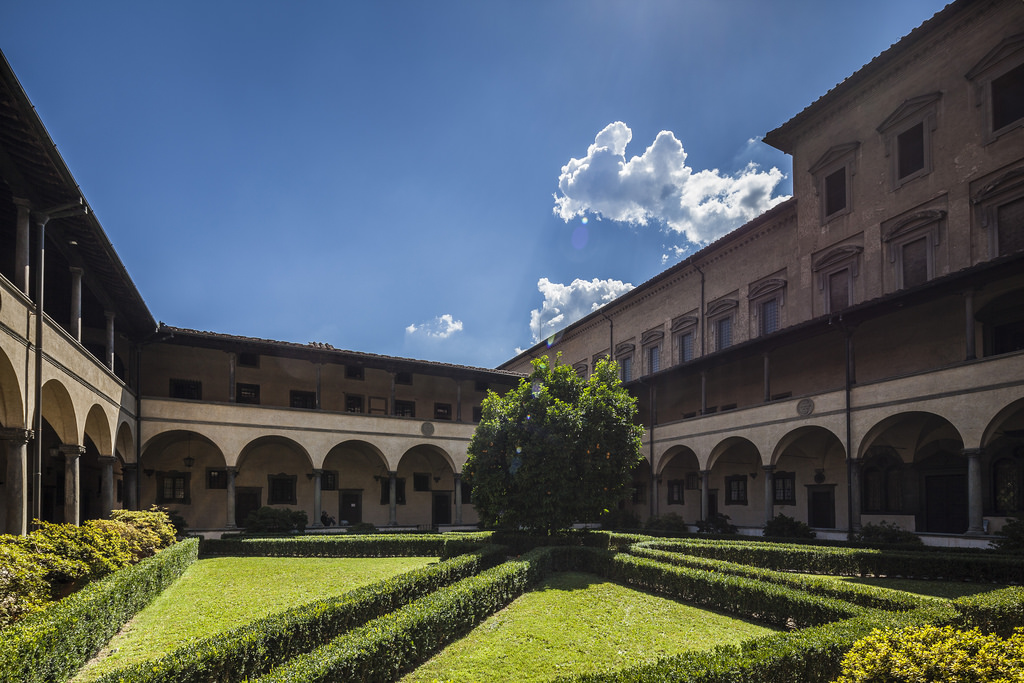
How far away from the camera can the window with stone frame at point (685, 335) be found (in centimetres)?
3133

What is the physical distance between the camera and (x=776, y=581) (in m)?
11.7

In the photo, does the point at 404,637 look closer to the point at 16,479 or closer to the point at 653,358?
the point at 16,479

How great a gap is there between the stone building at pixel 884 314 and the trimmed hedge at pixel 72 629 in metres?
19.4

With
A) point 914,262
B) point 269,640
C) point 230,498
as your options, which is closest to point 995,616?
point 269,640

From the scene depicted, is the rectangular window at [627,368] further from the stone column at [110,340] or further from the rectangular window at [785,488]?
the stone column at [110,340]

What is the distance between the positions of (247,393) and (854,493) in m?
25.2

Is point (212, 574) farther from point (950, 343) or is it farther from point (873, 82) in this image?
point (873, 82)

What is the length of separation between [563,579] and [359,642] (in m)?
8.74

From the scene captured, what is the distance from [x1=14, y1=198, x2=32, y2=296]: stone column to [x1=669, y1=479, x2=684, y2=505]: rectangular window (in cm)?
2718

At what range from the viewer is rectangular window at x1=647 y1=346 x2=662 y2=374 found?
111 ft

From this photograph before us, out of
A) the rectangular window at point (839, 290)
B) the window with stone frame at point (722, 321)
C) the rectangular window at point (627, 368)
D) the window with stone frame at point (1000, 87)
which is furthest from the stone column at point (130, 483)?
the window with stone frame at point (1000, 87)

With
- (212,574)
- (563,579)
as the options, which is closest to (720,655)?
(563,579)

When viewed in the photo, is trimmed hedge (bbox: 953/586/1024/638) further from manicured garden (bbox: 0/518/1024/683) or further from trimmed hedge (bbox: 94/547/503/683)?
trimmed hedge (bbox: 94/547/503/683)

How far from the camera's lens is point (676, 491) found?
3066cm
